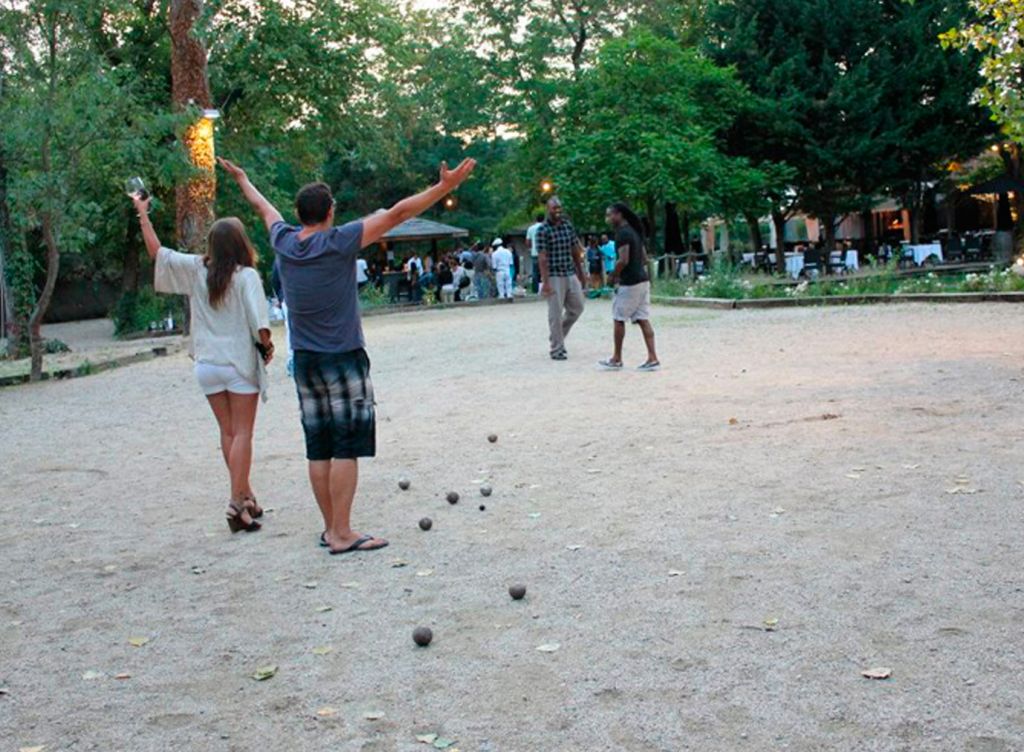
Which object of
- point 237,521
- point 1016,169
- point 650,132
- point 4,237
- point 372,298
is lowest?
point 237,521

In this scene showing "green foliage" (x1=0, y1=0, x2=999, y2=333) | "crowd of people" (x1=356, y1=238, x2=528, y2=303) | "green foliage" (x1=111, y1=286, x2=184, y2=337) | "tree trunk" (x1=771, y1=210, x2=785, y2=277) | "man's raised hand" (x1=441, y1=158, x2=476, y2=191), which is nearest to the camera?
"man's raised hand" (x1=441, y1=158, x2=476, y2=191)

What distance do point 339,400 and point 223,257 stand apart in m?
1.21

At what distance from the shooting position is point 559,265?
13898 millimetres

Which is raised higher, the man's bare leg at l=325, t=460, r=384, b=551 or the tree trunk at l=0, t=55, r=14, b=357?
the tree trunk at l=0, t=55, r=14, b=357

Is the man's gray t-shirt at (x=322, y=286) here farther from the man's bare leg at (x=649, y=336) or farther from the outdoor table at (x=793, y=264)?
the outdoor table at (x=793, y=264)

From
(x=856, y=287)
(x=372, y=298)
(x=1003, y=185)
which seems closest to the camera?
(x=856, y=287)

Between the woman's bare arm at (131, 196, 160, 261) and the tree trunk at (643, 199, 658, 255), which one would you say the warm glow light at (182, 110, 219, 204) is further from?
the woman's bare arm at (131, 196, 160, 261)

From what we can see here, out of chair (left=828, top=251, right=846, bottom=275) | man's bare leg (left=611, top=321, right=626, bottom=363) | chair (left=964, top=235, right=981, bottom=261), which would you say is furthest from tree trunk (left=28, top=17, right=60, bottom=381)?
chair (left=964, top=235, right=981, bottom=261)

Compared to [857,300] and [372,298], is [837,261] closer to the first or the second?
[857,300]

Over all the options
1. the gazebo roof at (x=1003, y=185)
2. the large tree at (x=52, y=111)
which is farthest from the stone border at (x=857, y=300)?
the gazebo roof at (x=1003, y=185)

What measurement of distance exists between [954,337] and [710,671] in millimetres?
11057

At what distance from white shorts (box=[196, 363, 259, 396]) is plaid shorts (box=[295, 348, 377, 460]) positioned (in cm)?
72

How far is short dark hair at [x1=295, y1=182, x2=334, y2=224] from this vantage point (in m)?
5.56

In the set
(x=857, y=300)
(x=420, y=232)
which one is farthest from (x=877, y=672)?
(x=420, y=232)
